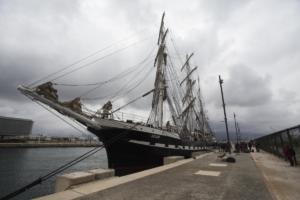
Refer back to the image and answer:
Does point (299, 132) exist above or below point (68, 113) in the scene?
below

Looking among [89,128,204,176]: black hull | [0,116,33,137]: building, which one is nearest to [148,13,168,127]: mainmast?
[89,128,204,176]: black hull

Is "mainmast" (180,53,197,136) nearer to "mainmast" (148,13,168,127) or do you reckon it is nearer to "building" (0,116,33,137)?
"mainmast" (148,13,168,127)

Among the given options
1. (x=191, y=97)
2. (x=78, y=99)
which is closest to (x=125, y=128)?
(x=78, y=99)

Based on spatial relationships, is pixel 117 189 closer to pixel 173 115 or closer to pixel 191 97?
pixel 173 115

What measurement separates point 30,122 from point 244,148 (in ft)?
330

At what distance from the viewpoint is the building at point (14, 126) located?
7982 cm

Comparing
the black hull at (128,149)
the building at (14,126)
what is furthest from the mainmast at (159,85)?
the building at (14,126)

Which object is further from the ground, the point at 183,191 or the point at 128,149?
the point at 128,149

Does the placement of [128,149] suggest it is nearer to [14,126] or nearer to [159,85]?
[159,85]

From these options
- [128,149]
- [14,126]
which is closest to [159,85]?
[128,149]

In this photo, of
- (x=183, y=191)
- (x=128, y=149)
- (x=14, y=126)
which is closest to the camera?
(x=183, y=191)

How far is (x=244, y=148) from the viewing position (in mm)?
29812

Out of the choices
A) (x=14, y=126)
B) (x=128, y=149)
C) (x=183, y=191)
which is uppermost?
(x=14, y=126)

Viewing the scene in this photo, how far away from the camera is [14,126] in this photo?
8512cm
